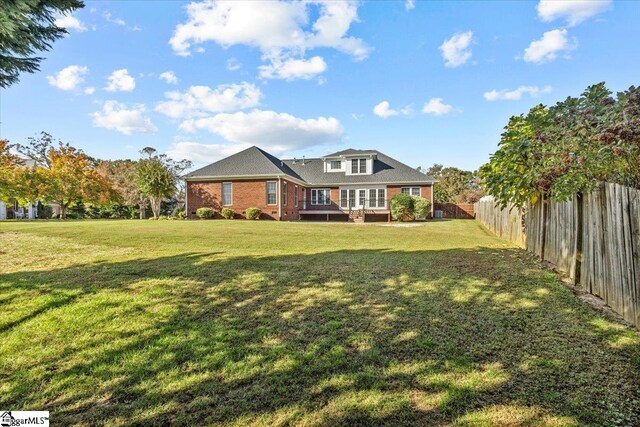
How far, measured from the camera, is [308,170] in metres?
30.1

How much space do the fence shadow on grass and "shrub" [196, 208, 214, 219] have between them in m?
18.1

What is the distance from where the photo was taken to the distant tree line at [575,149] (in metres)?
3.83

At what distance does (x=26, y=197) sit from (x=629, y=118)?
35676mm

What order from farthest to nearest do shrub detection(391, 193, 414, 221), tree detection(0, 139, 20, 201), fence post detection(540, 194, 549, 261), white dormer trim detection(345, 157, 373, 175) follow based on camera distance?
white dormer trim detection(345, 157, 373, 175), shrub detection(391, 193, 414, 221), tree detection(0, 139, 20, 201), fence post detection(540, 194, 549, 261)

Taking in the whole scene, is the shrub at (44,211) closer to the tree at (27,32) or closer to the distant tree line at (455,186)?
the tree at (27,32)

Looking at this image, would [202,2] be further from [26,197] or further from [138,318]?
[26,197]

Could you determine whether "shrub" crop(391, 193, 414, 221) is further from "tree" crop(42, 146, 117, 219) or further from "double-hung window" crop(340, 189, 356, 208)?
"tree" crop(42, 146, 117, 219)

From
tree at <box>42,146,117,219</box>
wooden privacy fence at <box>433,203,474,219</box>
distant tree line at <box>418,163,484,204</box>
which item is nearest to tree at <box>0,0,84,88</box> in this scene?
tree at <box>42,146,117,219</box>

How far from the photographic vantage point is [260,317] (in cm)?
389

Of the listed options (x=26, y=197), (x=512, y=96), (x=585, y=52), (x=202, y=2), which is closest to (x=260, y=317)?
(x=202, y=2)

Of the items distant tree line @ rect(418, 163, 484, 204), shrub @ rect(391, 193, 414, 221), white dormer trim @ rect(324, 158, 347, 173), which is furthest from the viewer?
distant tree line @ rect(418, 163, 484, 204)

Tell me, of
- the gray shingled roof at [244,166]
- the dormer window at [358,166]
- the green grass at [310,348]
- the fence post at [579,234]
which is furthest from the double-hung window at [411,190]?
the fence post at [579,234]

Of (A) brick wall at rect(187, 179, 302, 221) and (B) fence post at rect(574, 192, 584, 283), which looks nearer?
(B) fence post at rect(574, 192, 584, 283)

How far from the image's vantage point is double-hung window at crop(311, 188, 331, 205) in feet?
92.5
